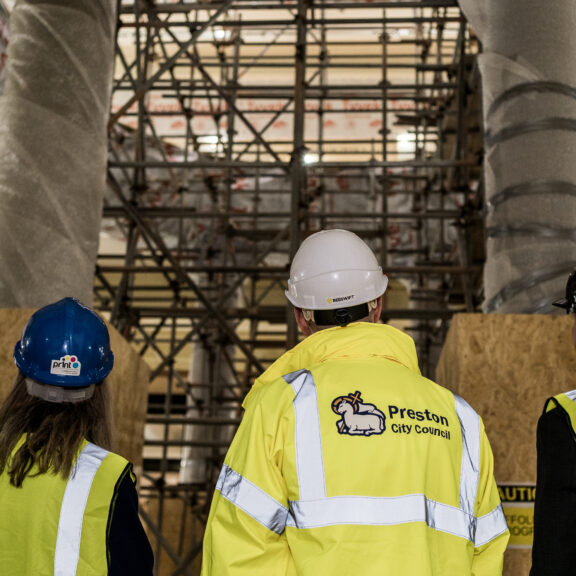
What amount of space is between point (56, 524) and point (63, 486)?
9 centimetres

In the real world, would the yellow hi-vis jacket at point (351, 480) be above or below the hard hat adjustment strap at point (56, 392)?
below

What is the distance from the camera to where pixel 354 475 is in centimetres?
211

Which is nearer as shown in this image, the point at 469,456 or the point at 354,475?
the point at 354,475

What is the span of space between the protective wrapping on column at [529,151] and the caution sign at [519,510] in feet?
4.01

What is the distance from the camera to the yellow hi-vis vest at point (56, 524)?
2.16 meters

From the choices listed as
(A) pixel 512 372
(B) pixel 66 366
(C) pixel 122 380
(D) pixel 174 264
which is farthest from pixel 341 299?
(D) pixel 174 264

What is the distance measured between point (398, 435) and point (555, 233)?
2.81 metres

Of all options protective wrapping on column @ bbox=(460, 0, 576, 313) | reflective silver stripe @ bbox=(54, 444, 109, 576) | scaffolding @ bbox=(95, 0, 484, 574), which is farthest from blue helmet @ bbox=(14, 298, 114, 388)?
scaffolding @ bbox=(95, 0, 484, 574)

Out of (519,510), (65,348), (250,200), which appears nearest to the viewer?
(65,348)

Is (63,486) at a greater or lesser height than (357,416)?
lesser

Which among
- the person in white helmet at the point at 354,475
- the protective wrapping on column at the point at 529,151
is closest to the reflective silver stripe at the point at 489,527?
the person in white helmet at the point at 354,475

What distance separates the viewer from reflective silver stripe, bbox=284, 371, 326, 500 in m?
2.11

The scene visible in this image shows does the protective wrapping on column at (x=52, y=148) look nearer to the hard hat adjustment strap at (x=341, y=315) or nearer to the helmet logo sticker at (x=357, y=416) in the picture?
the hard hat adjustment strap at (x=341, y=315)

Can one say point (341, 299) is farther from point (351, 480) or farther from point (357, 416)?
point (351, 480)
